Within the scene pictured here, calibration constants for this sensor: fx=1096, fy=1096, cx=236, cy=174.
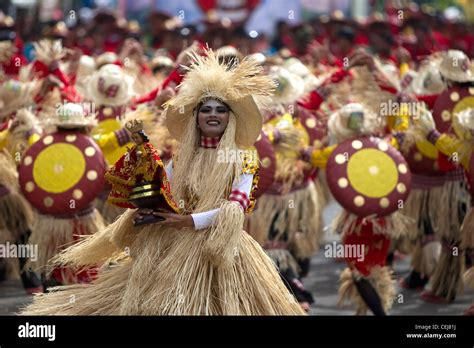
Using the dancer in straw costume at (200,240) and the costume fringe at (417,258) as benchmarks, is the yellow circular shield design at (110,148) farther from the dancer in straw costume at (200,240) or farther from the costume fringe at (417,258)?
the costume fringe at (417,258)

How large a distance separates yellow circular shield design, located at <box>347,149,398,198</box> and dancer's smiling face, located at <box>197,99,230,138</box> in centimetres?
187

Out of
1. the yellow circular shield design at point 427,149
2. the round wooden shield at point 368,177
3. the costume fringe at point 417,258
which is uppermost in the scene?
the yellow circular shield design at point 427,149

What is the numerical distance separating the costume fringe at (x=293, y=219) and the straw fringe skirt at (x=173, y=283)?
2.59 m

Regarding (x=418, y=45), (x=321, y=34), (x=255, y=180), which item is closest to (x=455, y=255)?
(x=255, y=180)

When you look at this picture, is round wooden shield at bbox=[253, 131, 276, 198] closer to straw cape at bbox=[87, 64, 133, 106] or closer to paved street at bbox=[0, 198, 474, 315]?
paved street at bbox=[0, 198, 474, 315]

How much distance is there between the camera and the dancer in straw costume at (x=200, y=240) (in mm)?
5477

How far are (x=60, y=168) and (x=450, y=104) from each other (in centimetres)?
310

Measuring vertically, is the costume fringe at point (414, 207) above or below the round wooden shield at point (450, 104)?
below

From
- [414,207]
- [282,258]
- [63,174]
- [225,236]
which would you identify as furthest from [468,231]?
[63,174]

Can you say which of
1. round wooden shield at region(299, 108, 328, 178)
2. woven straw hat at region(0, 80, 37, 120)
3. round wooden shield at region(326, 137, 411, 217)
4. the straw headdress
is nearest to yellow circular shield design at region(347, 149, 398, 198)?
round wooden shield at region(326, 137, 411, 217)

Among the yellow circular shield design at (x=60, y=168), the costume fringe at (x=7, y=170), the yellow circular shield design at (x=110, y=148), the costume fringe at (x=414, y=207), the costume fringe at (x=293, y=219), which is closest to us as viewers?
the yellow circular shield design at (x=60, y=168)

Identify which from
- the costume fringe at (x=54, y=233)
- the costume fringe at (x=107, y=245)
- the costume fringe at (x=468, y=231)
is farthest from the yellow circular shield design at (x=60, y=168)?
the costume fringe at (x=468, y=231)

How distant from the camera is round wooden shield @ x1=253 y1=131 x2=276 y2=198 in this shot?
786 centimetres

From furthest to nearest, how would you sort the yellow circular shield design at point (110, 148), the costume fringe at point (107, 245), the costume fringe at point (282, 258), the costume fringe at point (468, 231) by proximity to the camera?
1. the costume fringe at point (282, 258)
2. the yellow circular shield design at point (110, 148)
3. the costume fringe at point (468, 231)
4. the costume fringe at point (107, 245)
